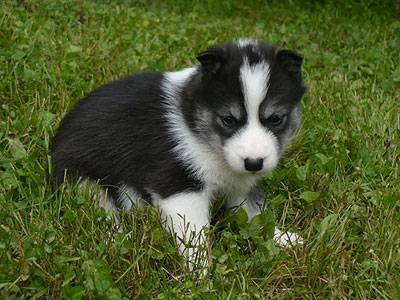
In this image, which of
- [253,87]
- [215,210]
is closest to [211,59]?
[253,87]

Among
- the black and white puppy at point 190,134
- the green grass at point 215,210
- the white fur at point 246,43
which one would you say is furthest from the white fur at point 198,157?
the white fur at point 246,43

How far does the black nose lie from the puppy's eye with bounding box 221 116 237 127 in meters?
0.29

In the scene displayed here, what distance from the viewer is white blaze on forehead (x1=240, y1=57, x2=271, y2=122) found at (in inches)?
131

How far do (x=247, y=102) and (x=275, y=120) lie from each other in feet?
0.91

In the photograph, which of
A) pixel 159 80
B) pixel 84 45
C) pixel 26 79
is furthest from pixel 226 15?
pixel 159 80

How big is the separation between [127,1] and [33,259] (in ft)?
23.6

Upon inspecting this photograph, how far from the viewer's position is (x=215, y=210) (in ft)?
13.0

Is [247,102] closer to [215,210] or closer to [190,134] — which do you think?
[190,134]

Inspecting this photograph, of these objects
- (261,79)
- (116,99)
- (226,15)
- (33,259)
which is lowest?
(226,15)

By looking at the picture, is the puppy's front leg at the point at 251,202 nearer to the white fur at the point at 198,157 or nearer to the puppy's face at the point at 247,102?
the white fur at the point at 198,157

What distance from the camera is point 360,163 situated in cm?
442

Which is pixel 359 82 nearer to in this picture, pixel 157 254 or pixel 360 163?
pixel 360 163

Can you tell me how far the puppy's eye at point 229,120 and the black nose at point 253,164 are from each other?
0.94 ft

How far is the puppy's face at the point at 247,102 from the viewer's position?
3.33 metres
